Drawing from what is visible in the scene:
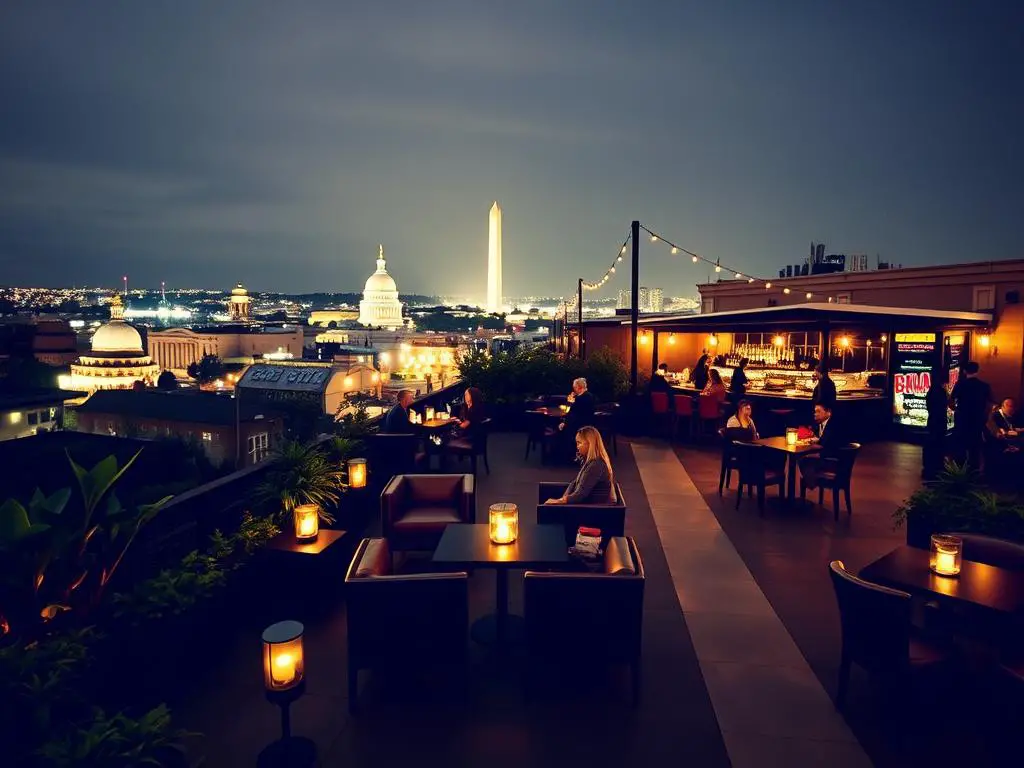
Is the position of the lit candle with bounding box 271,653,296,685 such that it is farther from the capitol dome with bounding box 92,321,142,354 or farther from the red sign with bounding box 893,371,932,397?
the capitol dome with bounding box 92,321,142,354

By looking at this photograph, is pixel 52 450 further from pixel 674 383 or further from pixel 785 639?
pixel 785 639

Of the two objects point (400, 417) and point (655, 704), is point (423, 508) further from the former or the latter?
point (655, 704)

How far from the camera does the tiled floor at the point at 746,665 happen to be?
338 cm

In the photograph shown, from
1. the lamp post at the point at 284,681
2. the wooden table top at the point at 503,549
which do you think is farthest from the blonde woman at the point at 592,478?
the lamp post at the point at 284,681

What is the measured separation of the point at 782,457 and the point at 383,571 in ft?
17.8

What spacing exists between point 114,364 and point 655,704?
8683 centimetres

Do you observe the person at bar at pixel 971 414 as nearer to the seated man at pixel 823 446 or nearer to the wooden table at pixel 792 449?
the seated man at pixel 823 446

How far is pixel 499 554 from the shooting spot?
4.17 m

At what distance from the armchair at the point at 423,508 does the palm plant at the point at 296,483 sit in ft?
1.86

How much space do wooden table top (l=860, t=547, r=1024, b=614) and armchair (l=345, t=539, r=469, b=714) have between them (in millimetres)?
2525

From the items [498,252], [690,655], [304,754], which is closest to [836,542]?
[690,655]

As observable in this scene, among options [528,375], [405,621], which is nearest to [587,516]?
[405,621]

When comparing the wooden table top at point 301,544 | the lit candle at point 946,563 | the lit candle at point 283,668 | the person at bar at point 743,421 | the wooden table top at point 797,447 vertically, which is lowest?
the lit candle at point 283,668

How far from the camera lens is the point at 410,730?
350cm
